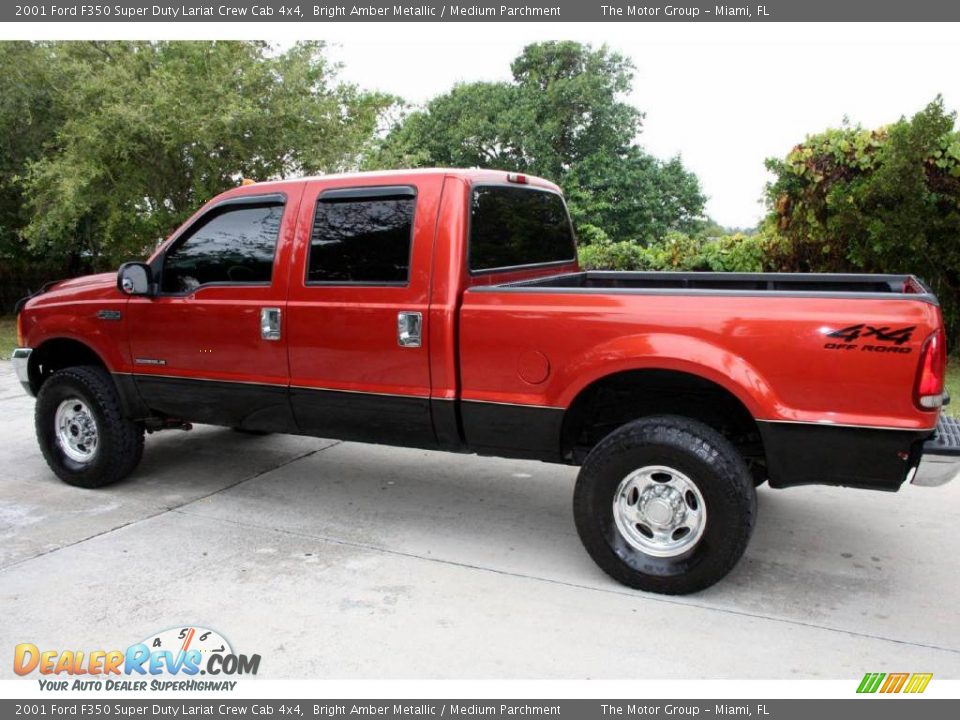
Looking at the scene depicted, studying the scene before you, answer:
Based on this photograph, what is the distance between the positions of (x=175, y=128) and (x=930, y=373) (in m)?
10.7

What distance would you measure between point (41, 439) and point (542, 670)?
396 centimetres

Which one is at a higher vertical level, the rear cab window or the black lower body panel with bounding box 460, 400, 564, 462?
the rear cab window

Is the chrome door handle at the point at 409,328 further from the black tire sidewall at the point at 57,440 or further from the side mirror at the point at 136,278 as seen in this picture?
the black tire sidewall at the point at 57,440

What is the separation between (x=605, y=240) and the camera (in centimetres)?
1077

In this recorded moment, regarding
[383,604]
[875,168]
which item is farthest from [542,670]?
[875,168]

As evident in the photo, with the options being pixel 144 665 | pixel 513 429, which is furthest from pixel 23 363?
pixel 513 429

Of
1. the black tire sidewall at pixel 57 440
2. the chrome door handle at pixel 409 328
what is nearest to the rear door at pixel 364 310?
the chrome door handle at pixel 409 328

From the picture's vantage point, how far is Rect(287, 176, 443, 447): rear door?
12.9ft

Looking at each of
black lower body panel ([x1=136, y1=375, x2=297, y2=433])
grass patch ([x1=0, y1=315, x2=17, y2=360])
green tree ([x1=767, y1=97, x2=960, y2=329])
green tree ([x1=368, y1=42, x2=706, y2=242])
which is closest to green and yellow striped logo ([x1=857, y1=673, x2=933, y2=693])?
black lower body panel ([x1=136, y1=375, x2=297, y2=433])

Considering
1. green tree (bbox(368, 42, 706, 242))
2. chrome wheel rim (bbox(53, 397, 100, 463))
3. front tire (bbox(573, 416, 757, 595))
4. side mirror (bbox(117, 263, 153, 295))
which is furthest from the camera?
green tree (bbox(368, 42, 706, 242))

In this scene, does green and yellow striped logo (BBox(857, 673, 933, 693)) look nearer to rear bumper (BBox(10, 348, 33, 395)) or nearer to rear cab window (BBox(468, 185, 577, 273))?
rear cab window (BBox(468, 185, 577, 273))

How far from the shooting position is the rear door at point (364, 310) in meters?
3.93

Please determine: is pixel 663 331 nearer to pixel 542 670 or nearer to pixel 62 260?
pixel 542 670

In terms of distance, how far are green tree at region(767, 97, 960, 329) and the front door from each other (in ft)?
21.5
